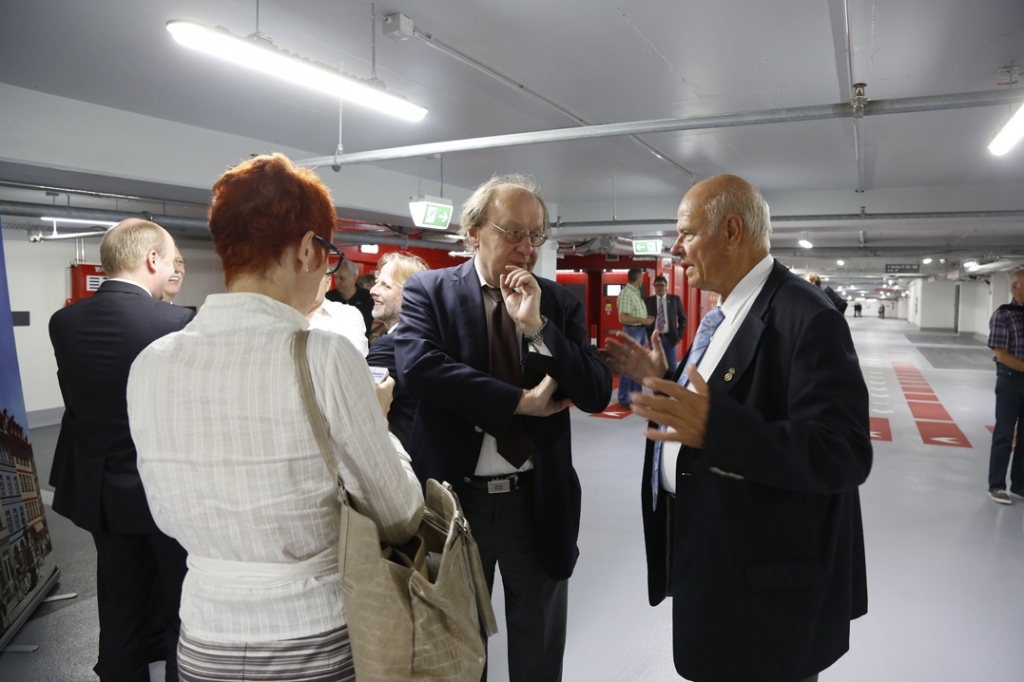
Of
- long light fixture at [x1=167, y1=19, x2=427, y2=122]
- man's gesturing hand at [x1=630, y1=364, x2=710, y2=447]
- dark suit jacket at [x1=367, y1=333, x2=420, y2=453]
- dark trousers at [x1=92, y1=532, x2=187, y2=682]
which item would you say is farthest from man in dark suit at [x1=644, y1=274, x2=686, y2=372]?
man's gesturing hand at [x1=630, y1=364, x2=710, y2=447]

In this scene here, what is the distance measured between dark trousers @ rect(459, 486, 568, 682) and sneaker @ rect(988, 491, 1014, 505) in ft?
16.8

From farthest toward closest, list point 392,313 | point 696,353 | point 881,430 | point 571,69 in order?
point 881,430 → point 571,69 → point 392,313 → point 696,353

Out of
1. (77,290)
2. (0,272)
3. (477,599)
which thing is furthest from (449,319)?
(77,290)

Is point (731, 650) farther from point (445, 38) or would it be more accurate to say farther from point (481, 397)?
point (445, 38)

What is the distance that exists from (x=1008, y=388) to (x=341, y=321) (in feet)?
18.0

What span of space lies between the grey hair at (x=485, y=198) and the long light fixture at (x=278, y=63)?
2351mm

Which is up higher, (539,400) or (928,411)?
(539,400)

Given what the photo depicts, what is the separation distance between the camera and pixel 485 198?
209cm

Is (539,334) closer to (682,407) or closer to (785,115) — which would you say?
(682,407)

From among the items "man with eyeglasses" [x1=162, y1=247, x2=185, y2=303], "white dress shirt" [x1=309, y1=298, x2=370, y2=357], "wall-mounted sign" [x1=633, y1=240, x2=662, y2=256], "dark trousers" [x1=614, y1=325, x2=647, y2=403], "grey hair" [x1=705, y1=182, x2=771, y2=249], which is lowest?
"dark trousers" [x1=614, y1=325, x2=647, y2=403]

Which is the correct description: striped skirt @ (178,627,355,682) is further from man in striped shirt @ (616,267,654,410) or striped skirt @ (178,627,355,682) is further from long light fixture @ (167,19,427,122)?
man in striped shirt @ (616,267,654,410)

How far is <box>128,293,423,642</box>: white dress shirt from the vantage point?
112 cm

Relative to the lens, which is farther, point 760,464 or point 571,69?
point 571,69

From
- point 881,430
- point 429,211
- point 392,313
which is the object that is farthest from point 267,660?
point 881,430
